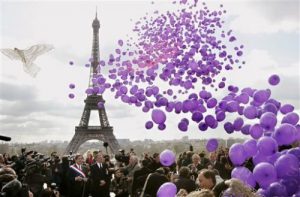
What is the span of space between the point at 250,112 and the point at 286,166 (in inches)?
106

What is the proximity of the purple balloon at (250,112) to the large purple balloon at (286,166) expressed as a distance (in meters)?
2.55

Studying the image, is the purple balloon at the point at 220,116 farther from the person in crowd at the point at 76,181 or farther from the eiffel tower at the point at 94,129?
the eiffel tower at the point at 94,129

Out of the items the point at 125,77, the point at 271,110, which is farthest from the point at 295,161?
the point at 125,77

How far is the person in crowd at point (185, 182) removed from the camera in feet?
18.3

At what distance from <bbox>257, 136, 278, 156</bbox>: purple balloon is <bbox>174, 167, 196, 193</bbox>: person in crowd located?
51.9 inches

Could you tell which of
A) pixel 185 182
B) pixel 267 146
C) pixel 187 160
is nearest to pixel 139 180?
pixel 187 160

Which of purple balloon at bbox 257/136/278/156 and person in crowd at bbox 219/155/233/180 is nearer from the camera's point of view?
purple balloon at bbox 257/136/278/156

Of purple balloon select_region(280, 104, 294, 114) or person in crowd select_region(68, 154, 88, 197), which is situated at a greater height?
purple balloon select_region(280, 104, 294, 114)

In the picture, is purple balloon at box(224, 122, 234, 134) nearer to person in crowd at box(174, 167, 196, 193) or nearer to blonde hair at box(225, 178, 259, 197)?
person in crowd at box(174, 167, 196, 193)

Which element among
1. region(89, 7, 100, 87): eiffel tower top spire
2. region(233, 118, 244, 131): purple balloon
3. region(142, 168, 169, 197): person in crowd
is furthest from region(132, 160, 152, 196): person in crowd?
region(89, 7, 100, 87): eiffel tower top spire

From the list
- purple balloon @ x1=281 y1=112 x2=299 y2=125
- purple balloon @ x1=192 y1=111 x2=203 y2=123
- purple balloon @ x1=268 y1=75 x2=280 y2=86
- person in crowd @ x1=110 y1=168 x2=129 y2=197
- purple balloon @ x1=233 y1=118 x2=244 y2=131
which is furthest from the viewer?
purple balloon @ x1=192 y1=111 x2=203 y2=123

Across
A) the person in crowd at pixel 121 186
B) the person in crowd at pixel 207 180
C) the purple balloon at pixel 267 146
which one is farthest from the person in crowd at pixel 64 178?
the person in crowd at pixel 207 180

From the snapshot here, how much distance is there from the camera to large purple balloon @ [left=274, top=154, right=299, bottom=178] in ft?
18.6

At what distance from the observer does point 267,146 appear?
6.31m
